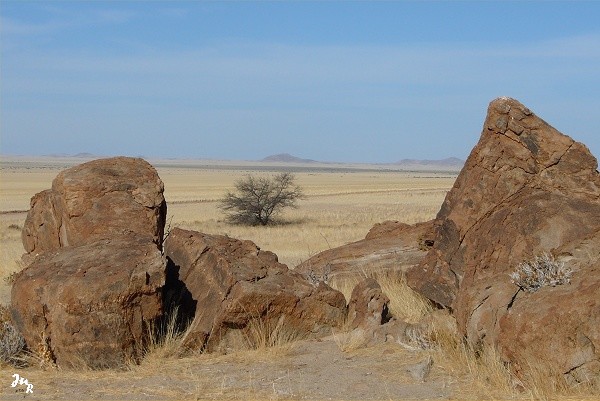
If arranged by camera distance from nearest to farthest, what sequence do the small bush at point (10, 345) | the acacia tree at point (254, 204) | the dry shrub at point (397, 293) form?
the small bush at point (10, 345)
the dry shrub at point (397, 293)
the acacia tree at point (254, 204)

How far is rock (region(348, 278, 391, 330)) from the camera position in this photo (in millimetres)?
9609

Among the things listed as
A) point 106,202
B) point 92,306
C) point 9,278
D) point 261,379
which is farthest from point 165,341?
point 9,278

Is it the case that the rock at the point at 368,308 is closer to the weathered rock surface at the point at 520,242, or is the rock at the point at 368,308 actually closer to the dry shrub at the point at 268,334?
the weathered rock surface at the point at 520,242

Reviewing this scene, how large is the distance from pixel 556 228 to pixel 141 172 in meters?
6.00

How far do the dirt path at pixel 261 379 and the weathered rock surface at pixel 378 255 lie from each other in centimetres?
406

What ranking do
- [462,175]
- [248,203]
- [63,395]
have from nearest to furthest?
[63,395] < [462,175] < [248,203]

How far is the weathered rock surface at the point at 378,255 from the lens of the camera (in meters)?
13.1

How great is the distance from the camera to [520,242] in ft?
29.8

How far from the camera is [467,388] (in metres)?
7.35

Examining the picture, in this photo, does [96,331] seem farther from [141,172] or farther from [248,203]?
[248,203]

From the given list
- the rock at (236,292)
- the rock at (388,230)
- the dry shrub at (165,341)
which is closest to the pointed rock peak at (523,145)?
the rock at (236,292)

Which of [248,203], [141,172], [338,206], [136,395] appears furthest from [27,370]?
[338,206]

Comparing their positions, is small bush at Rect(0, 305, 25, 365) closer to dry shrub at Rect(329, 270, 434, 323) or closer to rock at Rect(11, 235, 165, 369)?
rock at Rect(11, 235, 165, 369)

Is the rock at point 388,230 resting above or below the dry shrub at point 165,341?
above
